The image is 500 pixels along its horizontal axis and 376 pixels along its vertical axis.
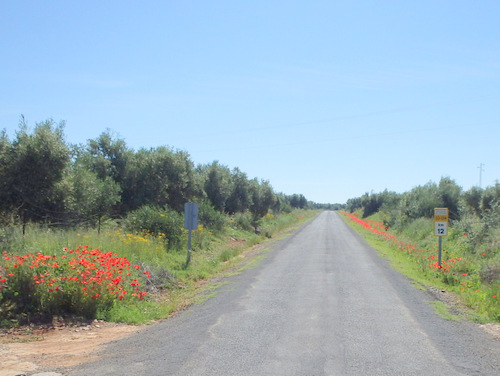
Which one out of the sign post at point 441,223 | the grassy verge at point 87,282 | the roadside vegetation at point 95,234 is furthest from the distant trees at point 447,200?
the grassy verge at point 87,282

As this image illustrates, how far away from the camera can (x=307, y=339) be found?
7.01 metres

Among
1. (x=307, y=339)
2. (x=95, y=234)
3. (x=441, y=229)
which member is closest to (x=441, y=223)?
(x=441, y=229)

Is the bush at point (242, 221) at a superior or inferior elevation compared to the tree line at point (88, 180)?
inferior

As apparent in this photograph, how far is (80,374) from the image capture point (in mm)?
5449

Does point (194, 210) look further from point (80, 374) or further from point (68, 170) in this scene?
point (80, 374)

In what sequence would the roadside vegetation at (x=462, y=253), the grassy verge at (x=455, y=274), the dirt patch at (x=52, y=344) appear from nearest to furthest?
the dirt patch at (x=52, y=344) < the grassy verge at (x=455, y=274) < the roadside vegetation at (x=462, y=253)

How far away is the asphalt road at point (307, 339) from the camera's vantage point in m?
5.75

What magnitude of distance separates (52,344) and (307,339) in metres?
4.01

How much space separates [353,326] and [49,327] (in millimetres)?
5445

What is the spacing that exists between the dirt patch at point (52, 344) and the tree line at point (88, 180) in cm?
636

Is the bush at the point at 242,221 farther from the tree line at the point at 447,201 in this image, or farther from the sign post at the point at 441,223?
the sign post at the point at 441,223

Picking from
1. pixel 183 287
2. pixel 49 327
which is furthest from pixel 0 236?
pixel 183 287

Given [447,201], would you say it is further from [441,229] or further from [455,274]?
[455,274]

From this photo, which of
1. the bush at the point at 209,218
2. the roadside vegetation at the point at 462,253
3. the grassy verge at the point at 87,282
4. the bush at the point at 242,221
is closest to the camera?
the grassy verge at the point at 87,282
